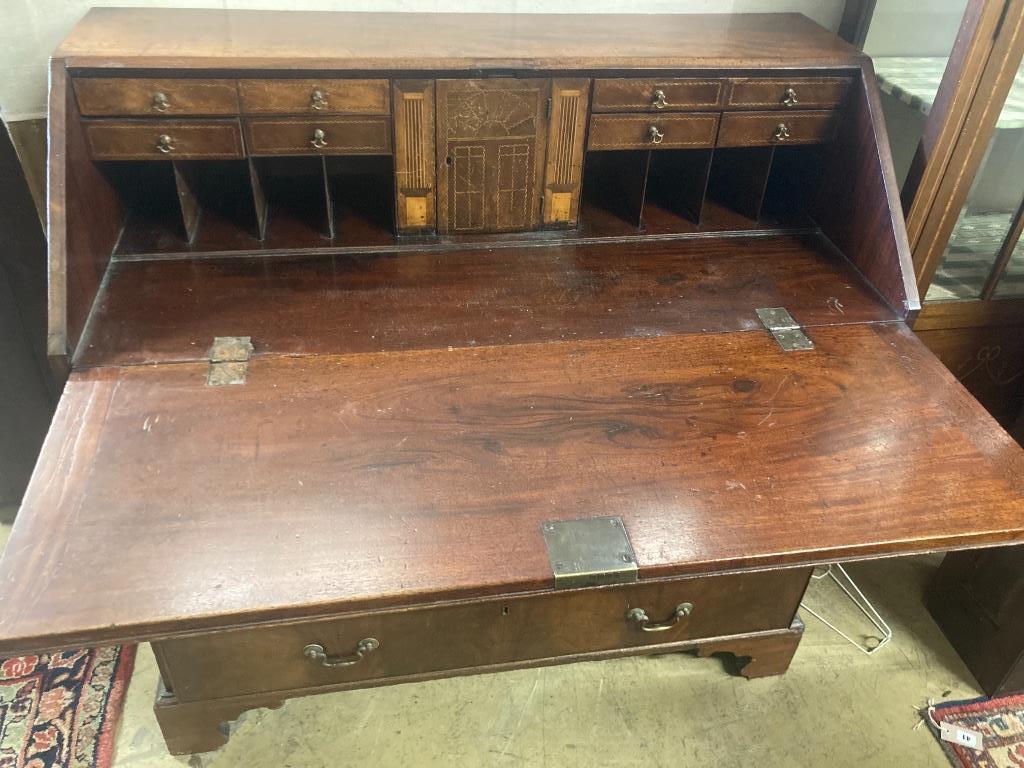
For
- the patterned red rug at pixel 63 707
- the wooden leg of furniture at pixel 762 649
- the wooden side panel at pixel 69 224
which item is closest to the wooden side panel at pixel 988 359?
the wooden leg of furniture at pixel 762 649

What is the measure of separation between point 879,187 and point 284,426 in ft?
3.59

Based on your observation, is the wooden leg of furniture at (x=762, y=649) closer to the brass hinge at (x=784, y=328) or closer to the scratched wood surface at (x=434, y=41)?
the brass hinge at (x=784, y=328)

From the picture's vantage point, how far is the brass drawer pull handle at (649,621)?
Result: 1312 millimetres

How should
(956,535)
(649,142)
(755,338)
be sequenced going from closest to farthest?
(956,535)
(755,338)
(649,142)

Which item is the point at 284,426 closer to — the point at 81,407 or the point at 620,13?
the point at 81,407

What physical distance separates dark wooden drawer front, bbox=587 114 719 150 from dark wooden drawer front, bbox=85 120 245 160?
0.62 m

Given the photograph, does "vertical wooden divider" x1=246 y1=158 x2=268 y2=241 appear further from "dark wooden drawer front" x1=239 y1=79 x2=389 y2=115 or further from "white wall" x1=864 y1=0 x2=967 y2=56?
"white wall" x1=864 y1=0 x2=967 y2=56

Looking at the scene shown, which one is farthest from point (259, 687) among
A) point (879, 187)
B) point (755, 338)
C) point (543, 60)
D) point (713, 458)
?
point (879, 187)

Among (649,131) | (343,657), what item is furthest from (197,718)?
(649,131)

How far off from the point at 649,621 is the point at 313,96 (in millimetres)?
1022

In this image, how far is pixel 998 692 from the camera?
1688mm

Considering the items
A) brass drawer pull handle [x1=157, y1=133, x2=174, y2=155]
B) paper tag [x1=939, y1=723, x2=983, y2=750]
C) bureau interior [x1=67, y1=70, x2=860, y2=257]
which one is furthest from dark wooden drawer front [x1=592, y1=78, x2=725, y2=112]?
paper tag [x1=939, y1=723, x2=983, y2=750]

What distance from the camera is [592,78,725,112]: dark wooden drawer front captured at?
55.6 inches

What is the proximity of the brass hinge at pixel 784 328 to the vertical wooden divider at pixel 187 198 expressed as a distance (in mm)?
1007
